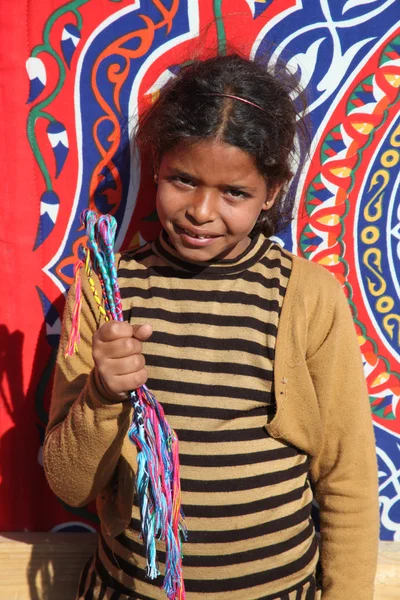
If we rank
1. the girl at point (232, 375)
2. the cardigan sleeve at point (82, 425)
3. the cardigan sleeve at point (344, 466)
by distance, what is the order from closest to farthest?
the cardigan sleeve at point (82, 425), the girl at point (232, 375), the cardigan sleeve at point (344, 466)

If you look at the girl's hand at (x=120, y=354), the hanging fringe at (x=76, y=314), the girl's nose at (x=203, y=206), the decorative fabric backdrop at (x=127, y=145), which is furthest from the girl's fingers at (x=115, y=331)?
the decorative fabric backdrop at (x=127, y=145)

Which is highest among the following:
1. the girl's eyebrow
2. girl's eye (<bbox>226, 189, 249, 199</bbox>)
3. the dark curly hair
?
the dark curly hair

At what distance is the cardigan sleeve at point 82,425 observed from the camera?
1178 mm

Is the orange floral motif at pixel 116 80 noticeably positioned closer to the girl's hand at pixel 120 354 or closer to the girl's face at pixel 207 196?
the girl's face at pixel 207 196

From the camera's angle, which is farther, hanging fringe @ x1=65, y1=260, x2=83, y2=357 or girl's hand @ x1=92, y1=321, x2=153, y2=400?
hanging fringe @ x1=65, y1=260, x2=83, y2=357

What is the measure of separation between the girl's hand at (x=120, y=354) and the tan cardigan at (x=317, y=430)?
19 cm

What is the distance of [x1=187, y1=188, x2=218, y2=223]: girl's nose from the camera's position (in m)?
1.26

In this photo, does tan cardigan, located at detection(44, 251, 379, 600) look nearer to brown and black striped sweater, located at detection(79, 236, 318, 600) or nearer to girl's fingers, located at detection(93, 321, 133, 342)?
brown and black striped sweater, located at detection(79, 236, 318, 600)

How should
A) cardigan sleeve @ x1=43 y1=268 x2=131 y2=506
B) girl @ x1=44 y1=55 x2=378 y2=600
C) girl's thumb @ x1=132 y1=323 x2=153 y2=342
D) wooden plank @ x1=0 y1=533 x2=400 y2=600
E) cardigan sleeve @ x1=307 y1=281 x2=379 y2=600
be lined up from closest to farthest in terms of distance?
girl's thumb @ x1=132 y1=323 x2=153 y2=342 < cardigan sleeve @ x1=43 y1=268 x2=131 y2=506 < girl @ x1=44 y1=55 x2=378 y2=600 < cardigan sleeve @ x1=307 y1=281 x2=379 y2=600 < wooden plank @ x1=0 y1=533 x2=400 y2=600

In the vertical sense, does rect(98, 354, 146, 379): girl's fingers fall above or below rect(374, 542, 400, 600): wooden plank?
above

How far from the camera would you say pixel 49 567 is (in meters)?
1.73

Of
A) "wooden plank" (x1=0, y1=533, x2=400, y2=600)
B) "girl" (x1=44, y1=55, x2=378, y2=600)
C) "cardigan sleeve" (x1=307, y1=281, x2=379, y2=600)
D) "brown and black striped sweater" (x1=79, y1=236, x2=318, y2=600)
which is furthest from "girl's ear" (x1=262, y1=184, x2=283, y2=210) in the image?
"wooden plank" (x1=0, y1=533, x2=400, y2=600)

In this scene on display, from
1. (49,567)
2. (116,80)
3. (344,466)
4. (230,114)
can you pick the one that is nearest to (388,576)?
(344,466)

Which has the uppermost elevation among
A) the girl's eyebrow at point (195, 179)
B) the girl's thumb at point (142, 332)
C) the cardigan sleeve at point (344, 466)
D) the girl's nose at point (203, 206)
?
the girl's eyebrow at point (195, 179)
